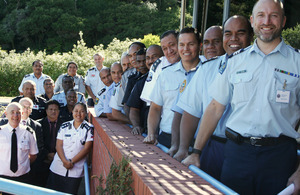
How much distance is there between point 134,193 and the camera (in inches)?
80.7

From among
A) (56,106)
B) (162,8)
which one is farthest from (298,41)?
(162,8)

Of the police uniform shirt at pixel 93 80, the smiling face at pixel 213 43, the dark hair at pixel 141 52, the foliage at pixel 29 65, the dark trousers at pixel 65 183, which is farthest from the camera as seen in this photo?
the foliage at pixel 29 65

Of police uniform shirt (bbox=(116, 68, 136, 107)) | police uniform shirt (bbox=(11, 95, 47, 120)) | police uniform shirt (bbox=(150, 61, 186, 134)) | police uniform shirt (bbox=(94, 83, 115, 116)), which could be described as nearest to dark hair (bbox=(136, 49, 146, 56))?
police uniform shirt (bbox=(116, 68, 136, 107))

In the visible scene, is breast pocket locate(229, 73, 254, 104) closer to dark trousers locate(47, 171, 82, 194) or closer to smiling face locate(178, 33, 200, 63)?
smiling face locate(178, 33, 200, 63)

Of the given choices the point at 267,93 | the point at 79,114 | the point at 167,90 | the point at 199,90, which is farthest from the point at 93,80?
the point at 267,93

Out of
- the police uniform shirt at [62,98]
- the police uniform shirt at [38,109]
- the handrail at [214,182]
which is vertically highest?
the handrail at [214,182]

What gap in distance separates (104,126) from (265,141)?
2.26m

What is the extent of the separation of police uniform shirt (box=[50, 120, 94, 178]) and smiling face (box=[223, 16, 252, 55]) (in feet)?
9.32

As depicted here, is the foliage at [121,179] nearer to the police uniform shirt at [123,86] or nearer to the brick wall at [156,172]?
the brick wall at [156,172]

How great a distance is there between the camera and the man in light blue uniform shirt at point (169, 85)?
9.77ft

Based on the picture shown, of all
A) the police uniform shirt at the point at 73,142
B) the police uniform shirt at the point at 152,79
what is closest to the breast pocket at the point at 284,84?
the police uniform shirt at the point at 152,79

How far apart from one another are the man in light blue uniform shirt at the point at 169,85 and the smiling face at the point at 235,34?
0.33m

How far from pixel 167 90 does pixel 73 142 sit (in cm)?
243

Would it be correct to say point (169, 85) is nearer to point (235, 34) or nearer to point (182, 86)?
point (182, 86)
